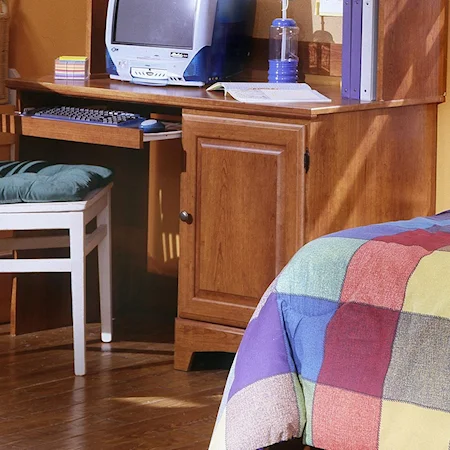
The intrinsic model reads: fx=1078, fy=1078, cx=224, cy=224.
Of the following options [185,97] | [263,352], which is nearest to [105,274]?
[185,97]

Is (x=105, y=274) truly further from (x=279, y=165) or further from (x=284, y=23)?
(x=284, y=23)

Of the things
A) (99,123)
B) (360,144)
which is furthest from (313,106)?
(99,123)

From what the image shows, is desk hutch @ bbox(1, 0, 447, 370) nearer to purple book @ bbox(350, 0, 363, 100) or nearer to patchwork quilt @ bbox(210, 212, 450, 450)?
purple book @ bbox(350, 0, 363, 100)

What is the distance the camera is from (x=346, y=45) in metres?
2.89

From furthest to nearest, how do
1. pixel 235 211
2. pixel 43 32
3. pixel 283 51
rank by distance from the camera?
pixel 43 32
pixel 283 51
pixel 235 211

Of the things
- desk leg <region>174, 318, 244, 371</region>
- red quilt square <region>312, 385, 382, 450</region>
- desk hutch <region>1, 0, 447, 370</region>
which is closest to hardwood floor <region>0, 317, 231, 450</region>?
desk leg <region>174, 318, 244, 371</region>

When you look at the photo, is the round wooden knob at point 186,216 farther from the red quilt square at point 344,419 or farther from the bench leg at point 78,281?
the red quilt square at point 344,419

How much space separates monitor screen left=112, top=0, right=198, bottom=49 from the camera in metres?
3.15

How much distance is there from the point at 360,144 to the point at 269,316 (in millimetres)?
1012

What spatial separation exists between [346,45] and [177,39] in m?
0.55

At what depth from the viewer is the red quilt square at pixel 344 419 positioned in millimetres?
1767

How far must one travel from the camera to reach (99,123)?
291cm

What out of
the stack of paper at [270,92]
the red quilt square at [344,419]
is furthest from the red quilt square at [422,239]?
the stack of paper at [270,92]

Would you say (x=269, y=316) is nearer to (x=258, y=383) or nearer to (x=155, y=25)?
(x=258, y=383)
